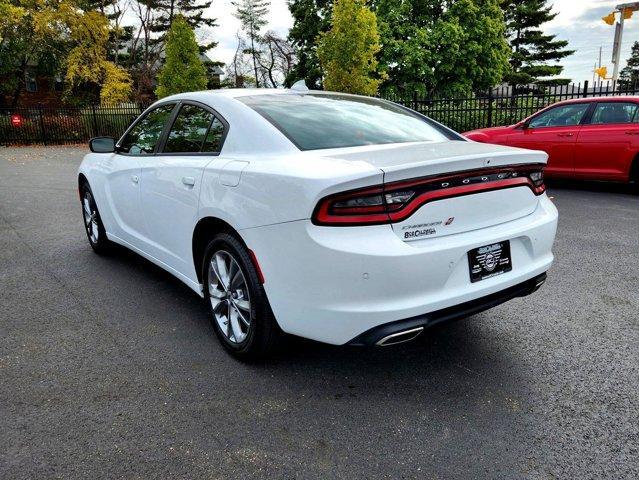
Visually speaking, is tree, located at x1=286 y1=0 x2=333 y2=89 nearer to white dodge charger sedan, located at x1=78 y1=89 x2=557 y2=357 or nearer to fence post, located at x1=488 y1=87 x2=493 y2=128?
fence post, located at x1=488 y1=87 x2=493 y2=128

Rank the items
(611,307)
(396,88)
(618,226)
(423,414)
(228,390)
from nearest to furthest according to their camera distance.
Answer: (423,414)
(228,390)
(611,307)
(618,226)
(396,88)

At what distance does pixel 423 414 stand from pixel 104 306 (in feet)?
8.63

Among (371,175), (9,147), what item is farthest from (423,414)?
(9,147)

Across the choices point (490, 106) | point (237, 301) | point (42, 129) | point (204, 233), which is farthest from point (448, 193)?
point (42, 129)

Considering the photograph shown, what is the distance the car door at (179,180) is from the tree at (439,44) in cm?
2878

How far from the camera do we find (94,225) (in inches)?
206

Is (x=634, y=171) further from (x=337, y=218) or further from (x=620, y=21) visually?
(x=620, y=21)

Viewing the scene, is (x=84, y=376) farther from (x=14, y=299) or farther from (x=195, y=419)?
(x=14, y=299)

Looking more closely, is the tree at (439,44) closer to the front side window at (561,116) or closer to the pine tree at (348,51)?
the pine tree at (348,51)

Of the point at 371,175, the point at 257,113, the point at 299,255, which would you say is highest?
the point at 257,113

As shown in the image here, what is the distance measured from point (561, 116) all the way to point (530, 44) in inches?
1673

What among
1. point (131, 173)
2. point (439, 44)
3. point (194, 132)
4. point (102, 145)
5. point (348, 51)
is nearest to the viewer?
point (194, 132)

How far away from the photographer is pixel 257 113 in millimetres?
3068

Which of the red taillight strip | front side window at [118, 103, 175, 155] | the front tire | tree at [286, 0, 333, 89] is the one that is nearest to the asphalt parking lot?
the front tire
